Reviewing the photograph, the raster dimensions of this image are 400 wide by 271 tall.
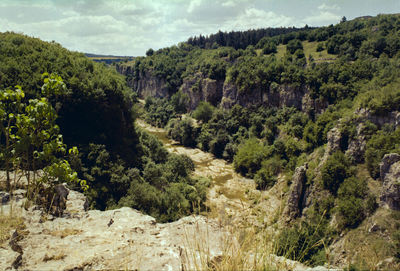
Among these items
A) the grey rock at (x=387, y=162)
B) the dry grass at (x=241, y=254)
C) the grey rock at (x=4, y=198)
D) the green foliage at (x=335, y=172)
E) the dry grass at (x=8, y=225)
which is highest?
the dry grass at (x=241, y=254)

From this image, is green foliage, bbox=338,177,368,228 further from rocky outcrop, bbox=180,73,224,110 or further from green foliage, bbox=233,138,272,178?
rocky outcrop, bbox=180,73,224,110

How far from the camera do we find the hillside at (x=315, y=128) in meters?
17.8

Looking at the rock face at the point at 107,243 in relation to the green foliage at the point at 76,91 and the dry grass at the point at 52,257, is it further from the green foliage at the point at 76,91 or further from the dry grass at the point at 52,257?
the green foliage at the point at 76,91

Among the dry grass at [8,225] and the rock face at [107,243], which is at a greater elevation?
the dry grass at [8,225]

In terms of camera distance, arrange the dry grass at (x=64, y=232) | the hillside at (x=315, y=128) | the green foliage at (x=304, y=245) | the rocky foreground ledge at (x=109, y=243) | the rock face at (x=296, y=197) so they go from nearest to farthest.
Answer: the green foliage at (x=304, y=245)
the rocky foreground ledge at (x=109, y=243)
the dry grass at (x=64, y=232)
the hillside at (x=315, y=128)
the rock face at (x=296, y=197)

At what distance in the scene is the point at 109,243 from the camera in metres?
5.00

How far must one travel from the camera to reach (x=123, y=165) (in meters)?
26.2

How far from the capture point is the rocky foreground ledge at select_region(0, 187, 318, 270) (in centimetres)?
410

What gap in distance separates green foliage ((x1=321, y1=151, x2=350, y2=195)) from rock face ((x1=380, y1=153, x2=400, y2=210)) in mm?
3344

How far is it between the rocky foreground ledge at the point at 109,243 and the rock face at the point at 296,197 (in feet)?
69.5

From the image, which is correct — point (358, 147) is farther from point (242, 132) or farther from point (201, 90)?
point (201, 90)

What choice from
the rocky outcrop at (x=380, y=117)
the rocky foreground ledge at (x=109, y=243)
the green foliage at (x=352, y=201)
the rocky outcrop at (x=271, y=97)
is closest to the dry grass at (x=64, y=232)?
the rocky foreground ledge at (x=109, y=243)

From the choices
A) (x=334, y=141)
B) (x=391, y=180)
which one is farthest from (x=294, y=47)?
(x=391, y=180)

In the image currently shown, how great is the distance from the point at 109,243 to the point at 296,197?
23.1m
